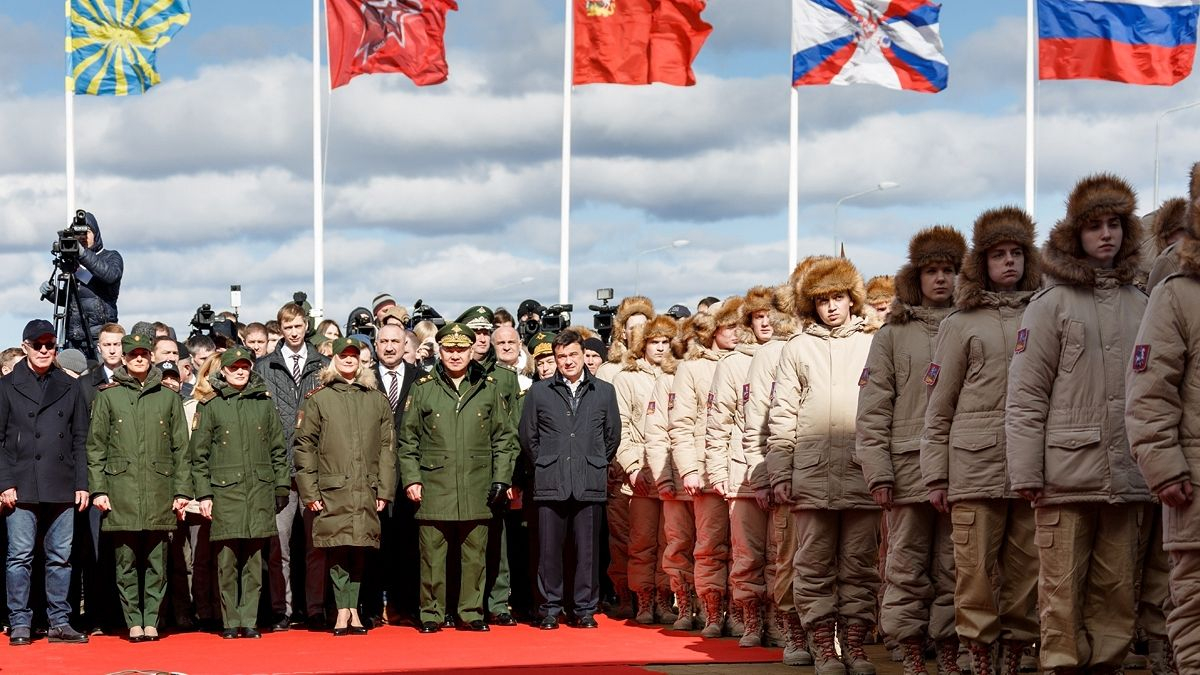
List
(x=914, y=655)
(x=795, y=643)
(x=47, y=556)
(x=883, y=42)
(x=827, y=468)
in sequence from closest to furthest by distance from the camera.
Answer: (x=914, y=655) → (x=827, y=468) → (x=795, y=643) → (x=47, y=556) → (x=883, y=42)

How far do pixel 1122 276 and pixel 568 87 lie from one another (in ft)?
46.3

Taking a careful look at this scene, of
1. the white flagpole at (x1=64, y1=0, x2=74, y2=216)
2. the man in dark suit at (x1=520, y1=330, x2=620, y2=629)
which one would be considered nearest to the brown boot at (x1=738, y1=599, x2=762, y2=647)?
the man in dark suit at (x1=520, y1=330, x2=620, y2=629)

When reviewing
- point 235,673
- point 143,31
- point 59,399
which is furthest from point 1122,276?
point 143,31

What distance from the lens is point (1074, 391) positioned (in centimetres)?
760

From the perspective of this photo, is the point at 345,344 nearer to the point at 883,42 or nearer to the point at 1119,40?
the point at 883,42

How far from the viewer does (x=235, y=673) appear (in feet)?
33.1

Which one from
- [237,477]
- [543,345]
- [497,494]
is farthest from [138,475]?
[543,345]

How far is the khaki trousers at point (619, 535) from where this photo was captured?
46.2 feet

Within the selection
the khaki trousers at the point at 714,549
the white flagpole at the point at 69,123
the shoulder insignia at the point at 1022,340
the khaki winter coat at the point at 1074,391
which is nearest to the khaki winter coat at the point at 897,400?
the shoulder insignia at the point at 1022,340

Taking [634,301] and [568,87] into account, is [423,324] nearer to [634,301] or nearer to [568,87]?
[634,301]

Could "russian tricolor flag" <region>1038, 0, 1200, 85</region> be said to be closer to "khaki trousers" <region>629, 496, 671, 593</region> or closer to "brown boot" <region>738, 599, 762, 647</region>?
"khaki trousers" <region>629, 496, 671, 593</region>

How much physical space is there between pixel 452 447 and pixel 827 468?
395 cm

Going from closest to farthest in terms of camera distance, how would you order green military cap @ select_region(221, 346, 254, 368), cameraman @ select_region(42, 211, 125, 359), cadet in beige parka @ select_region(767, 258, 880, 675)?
cadet in beige parka @ select_region(767, 258, 880, 675)
green military cap @ select_region(221, 346, 254, 368)
cameraman @ select_region(42, 211, 125, 359)

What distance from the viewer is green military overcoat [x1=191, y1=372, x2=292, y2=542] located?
1227 cm
